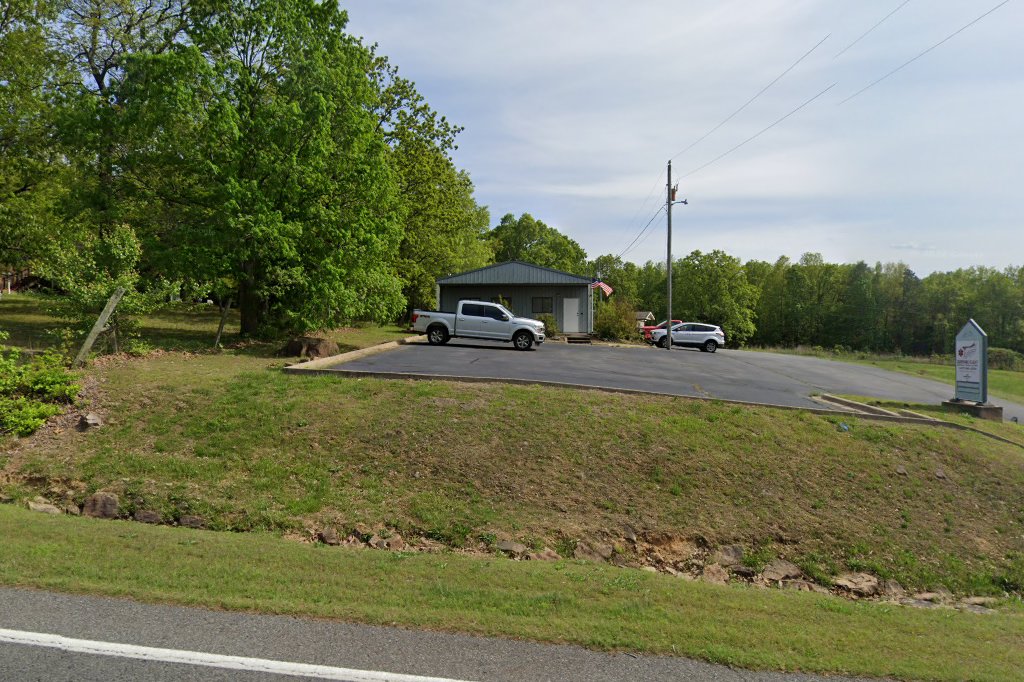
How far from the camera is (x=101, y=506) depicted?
26.6 feet

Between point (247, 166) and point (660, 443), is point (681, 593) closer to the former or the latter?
point (660, 443)

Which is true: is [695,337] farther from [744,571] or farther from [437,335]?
[744,571]

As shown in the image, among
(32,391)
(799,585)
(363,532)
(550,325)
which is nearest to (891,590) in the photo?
(799,585)

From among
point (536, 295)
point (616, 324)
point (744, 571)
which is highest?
point (536, 295)

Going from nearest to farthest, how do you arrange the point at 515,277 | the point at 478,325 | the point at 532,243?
1. the point at 478,325
2. the point at 515,277
3. the point at 532,243

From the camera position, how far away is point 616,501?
29.9ft

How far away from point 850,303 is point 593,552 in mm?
96511

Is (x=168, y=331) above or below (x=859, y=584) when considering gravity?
above

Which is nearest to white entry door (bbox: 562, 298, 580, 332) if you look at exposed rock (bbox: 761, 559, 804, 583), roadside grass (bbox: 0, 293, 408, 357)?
roadside grass (bbox: 0, 293, 408, 357)

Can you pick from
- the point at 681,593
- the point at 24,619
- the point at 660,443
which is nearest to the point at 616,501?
the point at 660,443

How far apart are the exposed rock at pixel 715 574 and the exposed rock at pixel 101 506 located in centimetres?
761

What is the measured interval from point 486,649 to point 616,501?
16.4ft

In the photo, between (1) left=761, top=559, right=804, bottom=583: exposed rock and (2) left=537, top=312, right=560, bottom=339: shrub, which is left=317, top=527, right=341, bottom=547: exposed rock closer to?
(1) left=761, top=559, right=804, bottom=583: exposed rock

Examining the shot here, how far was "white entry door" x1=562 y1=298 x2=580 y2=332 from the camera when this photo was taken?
38.4 meters
